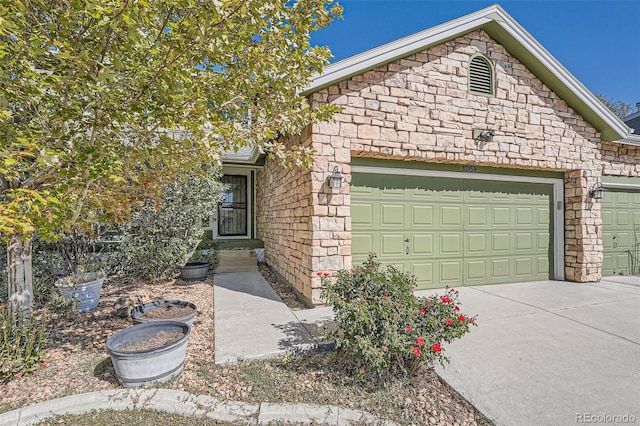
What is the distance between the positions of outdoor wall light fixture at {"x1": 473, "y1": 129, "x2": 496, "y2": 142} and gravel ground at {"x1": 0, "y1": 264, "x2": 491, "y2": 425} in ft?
14.1

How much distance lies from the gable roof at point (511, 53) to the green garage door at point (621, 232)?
4.47 feet

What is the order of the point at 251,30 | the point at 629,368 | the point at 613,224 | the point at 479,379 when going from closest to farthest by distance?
the point at 251,30 → the point at 479,379 → the point at 629,368 → the point at 613,224

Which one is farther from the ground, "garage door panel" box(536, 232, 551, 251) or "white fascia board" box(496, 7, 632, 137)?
"white fascia board" box(496, 7, 632, 137)

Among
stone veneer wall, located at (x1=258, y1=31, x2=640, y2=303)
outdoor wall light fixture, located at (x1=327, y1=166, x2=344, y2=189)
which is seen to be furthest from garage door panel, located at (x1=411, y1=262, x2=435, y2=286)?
outdoor wall light fixture, located at (x1=327, y1=166, x2=344, y2=189)

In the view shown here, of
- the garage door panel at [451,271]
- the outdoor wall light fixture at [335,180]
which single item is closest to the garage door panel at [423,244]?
the garage door panel at [451,271]

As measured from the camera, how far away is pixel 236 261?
24.4ft

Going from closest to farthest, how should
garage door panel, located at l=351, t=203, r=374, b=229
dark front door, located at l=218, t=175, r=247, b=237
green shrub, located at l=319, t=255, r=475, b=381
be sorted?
green shrub, located at l=319, t=255, r=475, b=381, garage door panel, located at l=351, t=203, r=374, b=229, dark front door, located at l=218, t=175, r=247, b=237

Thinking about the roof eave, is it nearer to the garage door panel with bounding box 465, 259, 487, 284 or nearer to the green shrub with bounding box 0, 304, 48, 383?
the garage door panel with bounding box 465, 259, 487, 284

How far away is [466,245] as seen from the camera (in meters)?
5.67

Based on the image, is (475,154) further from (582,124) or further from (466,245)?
(582,124)

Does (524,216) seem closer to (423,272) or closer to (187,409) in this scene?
(423,272)

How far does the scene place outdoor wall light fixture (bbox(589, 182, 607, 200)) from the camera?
590cm

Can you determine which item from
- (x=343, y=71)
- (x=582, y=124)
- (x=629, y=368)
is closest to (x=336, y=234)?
(x=343, y=71)

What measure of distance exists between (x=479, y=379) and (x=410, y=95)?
165 inches
